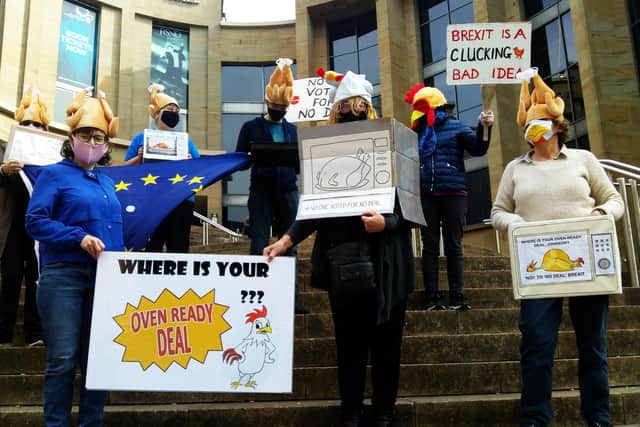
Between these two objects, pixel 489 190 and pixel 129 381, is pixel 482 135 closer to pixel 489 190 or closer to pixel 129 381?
pixel 129 381

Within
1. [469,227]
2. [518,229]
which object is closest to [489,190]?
[469,227]

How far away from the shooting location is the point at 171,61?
24625 millimetres

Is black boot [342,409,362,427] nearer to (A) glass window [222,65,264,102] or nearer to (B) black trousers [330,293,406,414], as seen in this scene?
(B) black trousers [330,293,406,414]

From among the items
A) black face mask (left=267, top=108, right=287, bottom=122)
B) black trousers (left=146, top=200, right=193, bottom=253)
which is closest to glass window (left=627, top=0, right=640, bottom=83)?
black face mask (left=267, top=108, right=287, bottom=122)

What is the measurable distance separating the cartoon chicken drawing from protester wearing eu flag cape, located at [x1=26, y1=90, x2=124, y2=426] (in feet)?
2.48

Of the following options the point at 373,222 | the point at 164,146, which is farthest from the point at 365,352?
the point at 164,146

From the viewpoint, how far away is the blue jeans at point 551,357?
3.47 m

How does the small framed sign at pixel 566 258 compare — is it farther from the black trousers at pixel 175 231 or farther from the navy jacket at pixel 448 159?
the black trousers at pixel 175 231

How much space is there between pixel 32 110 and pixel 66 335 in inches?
112

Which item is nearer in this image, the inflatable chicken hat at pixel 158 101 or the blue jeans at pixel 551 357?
the blue jeans at pixel 551 357

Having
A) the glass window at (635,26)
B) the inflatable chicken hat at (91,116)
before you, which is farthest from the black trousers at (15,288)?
the glass window at (635,26)

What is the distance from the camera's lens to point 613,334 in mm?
4996

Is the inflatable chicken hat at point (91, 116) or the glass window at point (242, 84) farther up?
the glass window at point (242, 84)

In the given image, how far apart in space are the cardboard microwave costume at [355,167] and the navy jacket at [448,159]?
187 centimetres
